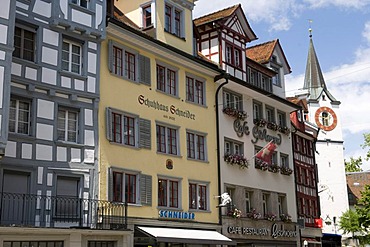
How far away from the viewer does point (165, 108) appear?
26359mm

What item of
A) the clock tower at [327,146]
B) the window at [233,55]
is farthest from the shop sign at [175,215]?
the clock tower at [327,146]

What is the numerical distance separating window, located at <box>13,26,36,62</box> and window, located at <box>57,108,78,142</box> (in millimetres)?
2268

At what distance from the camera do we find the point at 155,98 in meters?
25.9

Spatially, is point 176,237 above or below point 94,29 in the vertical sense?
below

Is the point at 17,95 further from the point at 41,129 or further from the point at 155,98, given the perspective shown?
the point at 155,98

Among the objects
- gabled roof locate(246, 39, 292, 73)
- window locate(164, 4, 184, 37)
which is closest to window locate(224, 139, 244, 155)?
window locate(164, 4, 184, 37)

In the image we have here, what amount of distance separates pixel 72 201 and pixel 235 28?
16469 mm

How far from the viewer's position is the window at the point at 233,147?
31062mm

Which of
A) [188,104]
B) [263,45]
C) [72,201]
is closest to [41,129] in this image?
[72,201]

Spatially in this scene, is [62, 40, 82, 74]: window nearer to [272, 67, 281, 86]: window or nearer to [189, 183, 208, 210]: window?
[189, 183, 208, 210]: window

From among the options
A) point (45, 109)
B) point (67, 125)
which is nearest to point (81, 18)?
point (45, 109)

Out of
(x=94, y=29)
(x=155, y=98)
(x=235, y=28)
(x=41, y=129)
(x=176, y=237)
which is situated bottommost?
(x=176, y=237)

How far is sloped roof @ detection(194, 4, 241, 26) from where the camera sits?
3259 centimetres

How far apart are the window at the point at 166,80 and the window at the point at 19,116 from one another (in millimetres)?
7460
